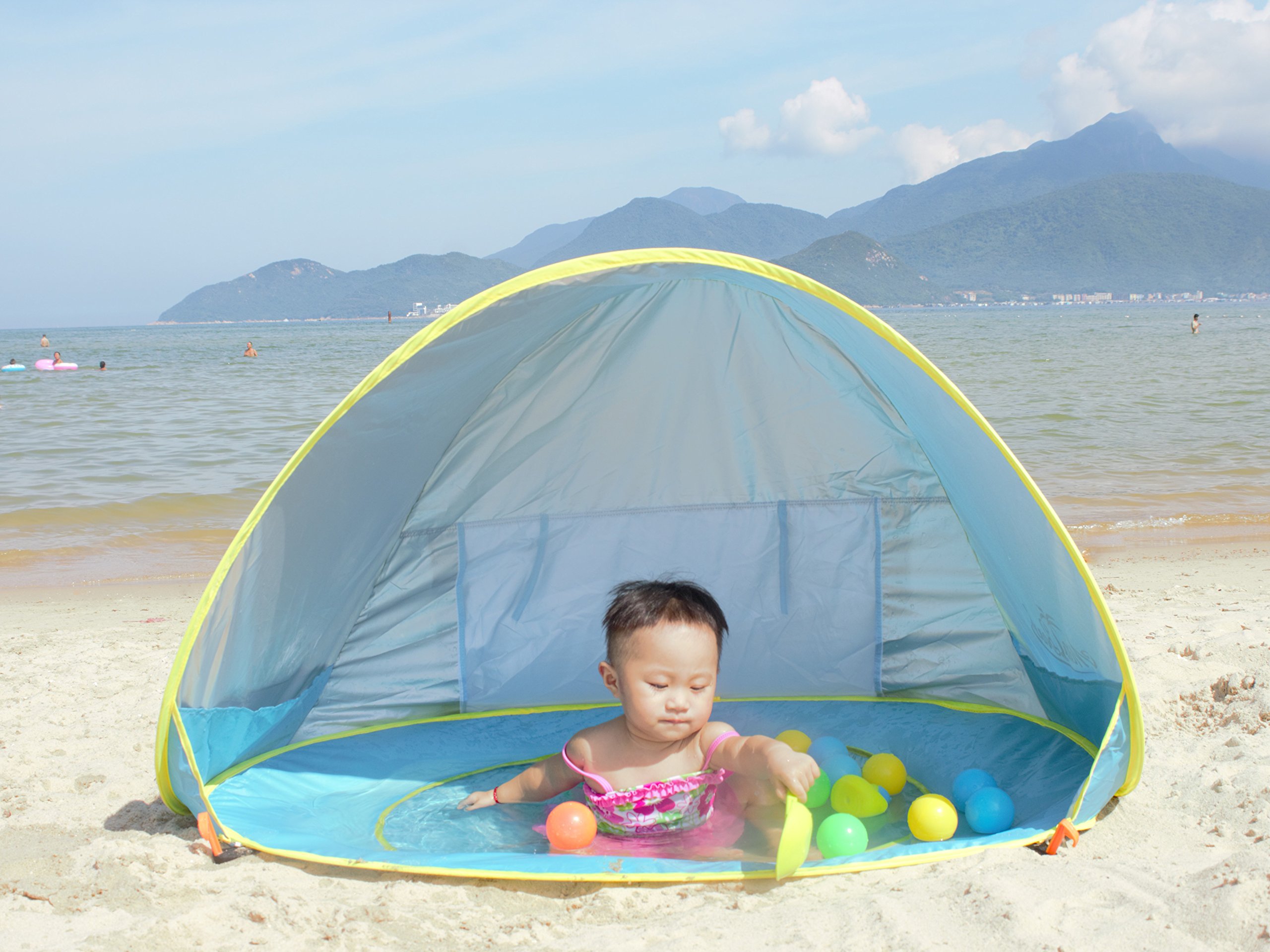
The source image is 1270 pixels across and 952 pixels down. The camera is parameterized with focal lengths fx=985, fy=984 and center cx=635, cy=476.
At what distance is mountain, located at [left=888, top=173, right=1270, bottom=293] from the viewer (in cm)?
14412

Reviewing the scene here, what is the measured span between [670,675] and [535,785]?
2.15ft

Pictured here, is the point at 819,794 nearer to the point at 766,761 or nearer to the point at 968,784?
the point at 968,784

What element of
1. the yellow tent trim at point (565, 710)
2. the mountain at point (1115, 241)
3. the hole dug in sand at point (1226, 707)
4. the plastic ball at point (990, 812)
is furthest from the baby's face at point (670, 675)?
the mountain at point (1115, 241)

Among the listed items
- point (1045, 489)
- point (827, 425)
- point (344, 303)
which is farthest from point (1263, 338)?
point (344, 303)

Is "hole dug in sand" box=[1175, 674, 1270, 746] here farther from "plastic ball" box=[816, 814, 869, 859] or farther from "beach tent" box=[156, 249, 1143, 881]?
"plastic ball" box=[816, 814, 869, 859]

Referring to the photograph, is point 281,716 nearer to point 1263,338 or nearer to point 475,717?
point 475,717

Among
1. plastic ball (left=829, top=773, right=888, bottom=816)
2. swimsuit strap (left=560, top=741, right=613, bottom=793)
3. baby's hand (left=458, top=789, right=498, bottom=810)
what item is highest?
swimsuit strap (left=560, top=741, right=613, bottom=793)

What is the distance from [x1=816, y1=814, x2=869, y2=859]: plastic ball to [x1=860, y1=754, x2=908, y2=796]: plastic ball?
49cm

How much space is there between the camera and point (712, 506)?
3713 millimetres

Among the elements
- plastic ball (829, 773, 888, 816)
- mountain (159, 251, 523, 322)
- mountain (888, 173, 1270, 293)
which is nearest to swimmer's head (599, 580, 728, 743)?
plastic ball (829, 773, 888, 816)

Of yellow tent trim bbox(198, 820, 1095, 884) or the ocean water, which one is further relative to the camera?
the ocean water

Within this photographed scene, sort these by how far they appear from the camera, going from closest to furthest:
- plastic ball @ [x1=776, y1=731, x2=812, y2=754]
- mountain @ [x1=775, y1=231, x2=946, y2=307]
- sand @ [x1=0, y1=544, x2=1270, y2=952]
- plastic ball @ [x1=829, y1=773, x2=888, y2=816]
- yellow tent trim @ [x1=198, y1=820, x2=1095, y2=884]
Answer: sand @ [x1=0, y1=544, x2=1270, y2=952] < yellow tent trim @ [x1=198, y1=820, x2=1095, y2=884] < plastic ball @ [x1=829, y1=773, x2=888, y2=816] < plastic ball @ [x1=776, y1=731, x2=812, y2=754] < mountain @ [x1=775, y1=231, x2=946, y2=307]

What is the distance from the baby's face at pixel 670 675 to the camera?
2584 millimetres

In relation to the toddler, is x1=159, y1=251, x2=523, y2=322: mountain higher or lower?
higher
